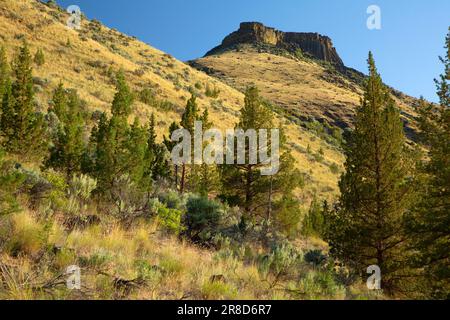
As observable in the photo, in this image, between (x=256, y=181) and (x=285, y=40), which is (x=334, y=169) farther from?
(x=285, y=40)

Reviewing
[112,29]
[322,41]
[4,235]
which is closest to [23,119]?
[4,235]

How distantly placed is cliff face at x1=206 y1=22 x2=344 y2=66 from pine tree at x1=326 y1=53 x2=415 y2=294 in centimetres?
16838

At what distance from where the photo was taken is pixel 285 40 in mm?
180000

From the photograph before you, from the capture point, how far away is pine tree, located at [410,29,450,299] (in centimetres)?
923

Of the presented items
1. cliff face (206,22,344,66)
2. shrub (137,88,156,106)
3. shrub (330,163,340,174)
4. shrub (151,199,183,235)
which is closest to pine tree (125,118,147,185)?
shrub (151,199,183,235)

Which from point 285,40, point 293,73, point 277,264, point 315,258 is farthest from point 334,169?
point 285,40

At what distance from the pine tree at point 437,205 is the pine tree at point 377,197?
1111 millimetres

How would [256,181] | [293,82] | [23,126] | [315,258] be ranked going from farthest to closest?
[293,82]
[256,181]
[23,126]
[315,258]

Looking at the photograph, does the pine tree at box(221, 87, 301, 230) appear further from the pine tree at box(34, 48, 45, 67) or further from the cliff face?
the cliff face

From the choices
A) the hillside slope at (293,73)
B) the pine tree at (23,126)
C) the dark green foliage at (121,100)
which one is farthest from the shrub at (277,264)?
the hillside slope at (293,73)

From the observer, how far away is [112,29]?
6700 centimetres

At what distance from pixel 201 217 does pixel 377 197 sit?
6034 mm
